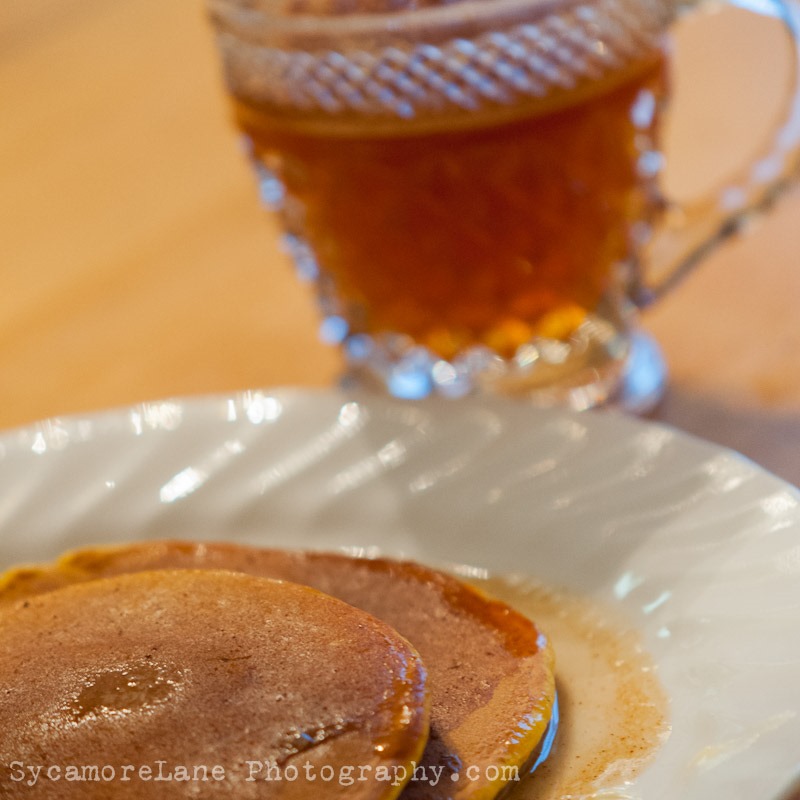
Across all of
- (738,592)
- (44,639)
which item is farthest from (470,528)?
(44,639)

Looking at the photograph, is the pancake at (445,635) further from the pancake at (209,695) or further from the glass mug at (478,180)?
the glass mug at (478,180)

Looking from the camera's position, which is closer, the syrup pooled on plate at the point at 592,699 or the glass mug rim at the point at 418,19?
the syrup pooled on plate at the point at 592,699

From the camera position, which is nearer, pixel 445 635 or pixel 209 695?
pixel 209 695

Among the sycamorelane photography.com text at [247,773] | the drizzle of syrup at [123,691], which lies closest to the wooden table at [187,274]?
the sycamorelane photography.com text at [247,773]

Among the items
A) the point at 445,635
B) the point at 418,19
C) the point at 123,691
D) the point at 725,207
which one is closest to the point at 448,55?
the point at 418,19

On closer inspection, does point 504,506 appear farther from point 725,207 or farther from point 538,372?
point 725,207

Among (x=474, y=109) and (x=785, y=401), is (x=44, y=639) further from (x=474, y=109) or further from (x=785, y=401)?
(x=785, y=401)

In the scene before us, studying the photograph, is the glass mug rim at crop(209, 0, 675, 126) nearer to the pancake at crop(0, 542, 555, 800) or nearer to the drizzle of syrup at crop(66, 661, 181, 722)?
the pancake at crop(0, 542, 555, 800)
